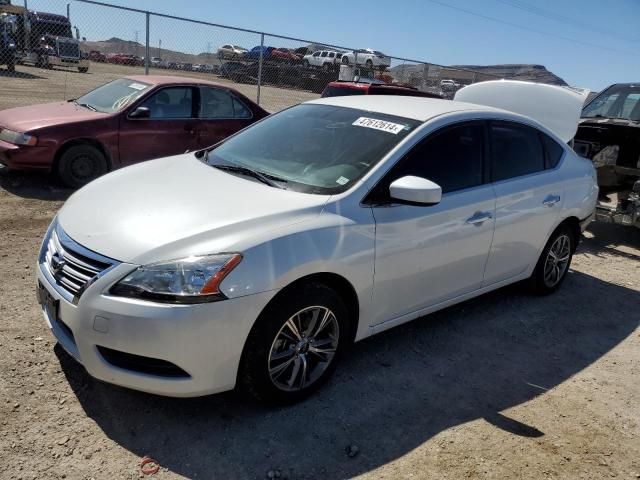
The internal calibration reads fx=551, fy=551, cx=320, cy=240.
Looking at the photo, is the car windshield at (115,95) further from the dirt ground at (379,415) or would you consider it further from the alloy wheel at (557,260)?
the alloy wheel at (557,260)

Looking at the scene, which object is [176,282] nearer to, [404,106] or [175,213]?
[175,213]

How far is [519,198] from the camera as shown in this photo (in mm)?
4242

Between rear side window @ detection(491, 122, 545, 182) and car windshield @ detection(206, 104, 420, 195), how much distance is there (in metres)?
0.87

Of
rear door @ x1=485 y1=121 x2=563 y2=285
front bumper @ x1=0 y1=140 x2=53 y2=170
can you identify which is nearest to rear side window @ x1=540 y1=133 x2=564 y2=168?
rear door @ x1=485 y1=121 x2=563 y2=285

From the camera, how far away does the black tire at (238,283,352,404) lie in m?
2.77

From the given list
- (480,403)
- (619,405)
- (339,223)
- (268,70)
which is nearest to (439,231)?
(339,223)

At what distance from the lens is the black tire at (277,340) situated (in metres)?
2.77

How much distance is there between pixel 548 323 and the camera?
4.59 meters

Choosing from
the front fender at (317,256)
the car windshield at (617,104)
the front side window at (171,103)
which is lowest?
the front fender at (317,256)

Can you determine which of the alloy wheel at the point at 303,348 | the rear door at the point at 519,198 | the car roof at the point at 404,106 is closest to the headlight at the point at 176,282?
the alloy wheel at the point at 303,348

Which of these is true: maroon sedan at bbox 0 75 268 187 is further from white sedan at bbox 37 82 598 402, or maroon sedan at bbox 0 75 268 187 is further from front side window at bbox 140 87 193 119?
white sedan at bbox 37 82 598 402

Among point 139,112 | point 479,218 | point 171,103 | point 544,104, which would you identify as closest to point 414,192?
point 479,218

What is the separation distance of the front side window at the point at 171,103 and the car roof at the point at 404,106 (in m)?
3.64

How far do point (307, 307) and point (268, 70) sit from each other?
1502cm
